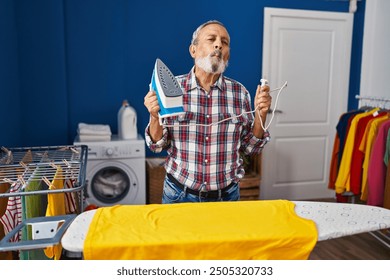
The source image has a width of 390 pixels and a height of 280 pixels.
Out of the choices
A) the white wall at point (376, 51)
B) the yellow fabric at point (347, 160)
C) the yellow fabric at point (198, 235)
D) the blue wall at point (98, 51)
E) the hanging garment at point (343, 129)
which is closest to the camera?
the yellow fabric at point (198, 235)

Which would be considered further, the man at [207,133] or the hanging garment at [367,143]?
the hanging garment at [367,143]

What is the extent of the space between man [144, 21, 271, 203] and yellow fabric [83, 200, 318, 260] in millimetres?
378

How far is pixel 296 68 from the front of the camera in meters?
3.89

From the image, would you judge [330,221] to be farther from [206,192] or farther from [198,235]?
[206,192]

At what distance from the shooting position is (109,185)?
3260 mm

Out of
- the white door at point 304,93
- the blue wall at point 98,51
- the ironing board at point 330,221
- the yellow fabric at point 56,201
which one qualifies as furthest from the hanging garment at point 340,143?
the yellow fabric at point 56,201

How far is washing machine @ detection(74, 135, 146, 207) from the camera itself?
3.11 meters

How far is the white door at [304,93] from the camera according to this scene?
12.5 feet

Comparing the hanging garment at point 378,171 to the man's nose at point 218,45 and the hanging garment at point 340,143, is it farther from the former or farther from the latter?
the man's nose at point 218,45

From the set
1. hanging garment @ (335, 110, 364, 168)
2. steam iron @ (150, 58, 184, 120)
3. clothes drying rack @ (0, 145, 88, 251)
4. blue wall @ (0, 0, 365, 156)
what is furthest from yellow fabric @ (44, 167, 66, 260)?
hanging garment @ (335, 110, 364, 168)

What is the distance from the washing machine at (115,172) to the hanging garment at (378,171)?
1767 millimetres

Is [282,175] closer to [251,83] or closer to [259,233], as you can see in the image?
[251,83]

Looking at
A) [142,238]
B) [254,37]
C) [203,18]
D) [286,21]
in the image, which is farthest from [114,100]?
[142,238]

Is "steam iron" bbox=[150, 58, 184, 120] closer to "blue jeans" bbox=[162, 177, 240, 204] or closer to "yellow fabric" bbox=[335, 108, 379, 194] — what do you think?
"blue jeans" bbox=[162, 177, 240, 204]
